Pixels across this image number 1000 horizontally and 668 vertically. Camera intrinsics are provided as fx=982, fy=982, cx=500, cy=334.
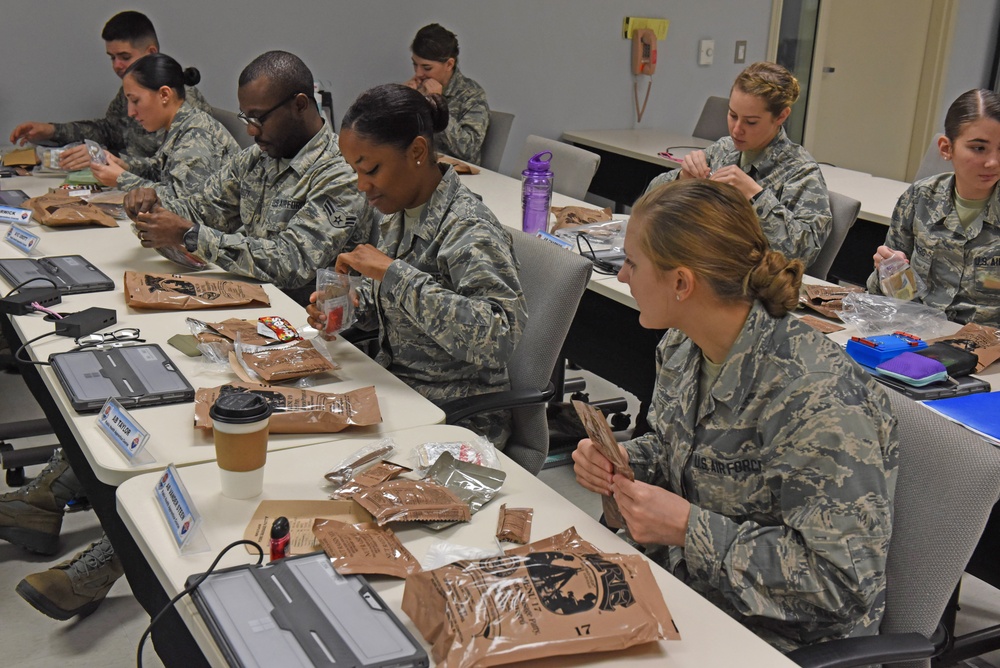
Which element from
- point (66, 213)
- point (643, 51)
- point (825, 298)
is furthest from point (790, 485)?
point (643, 51)

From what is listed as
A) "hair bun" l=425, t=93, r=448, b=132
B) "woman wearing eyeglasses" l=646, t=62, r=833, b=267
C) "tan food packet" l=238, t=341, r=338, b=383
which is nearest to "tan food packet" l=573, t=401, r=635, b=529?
"tan food packet" l=238, t=341, r=338, b=383

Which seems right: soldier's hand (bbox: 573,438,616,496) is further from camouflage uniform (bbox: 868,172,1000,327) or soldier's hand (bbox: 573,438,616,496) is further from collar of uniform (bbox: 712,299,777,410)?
camouflage uniform (bbox: 868,172,1000,327)

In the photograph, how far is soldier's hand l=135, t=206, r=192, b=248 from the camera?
7.95 ft

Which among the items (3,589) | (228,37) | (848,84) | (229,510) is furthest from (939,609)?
(848,84)

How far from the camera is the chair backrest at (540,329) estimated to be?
208 cm

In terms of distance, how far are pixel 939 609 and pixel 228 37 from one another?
446 cm

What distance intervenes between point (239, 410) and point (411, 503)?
26cm

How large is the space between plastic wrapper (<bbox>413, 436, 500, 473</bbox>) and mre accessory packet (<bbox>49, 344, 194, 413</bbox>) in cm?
46

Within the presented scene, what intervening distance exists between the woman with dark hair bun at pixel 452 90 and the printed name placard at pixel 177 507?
338 cm

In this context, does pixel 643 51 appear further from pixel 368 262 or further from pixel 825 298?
pixel 368 262

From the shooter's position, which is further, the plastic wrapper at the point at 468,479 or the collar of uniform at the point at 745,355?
the plastic wrapper at the point at 468,479

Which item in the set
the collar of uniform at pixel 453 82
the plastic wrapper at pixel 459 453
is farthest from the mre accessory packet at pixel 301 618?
the collar of uniform at pixel 453 82

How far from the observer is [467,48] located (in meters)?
5.44

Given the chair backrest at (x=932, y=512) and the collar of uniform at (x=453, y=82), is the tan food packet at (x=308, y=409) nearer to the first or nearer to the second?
the chair backrest at (x=932, y=512)
